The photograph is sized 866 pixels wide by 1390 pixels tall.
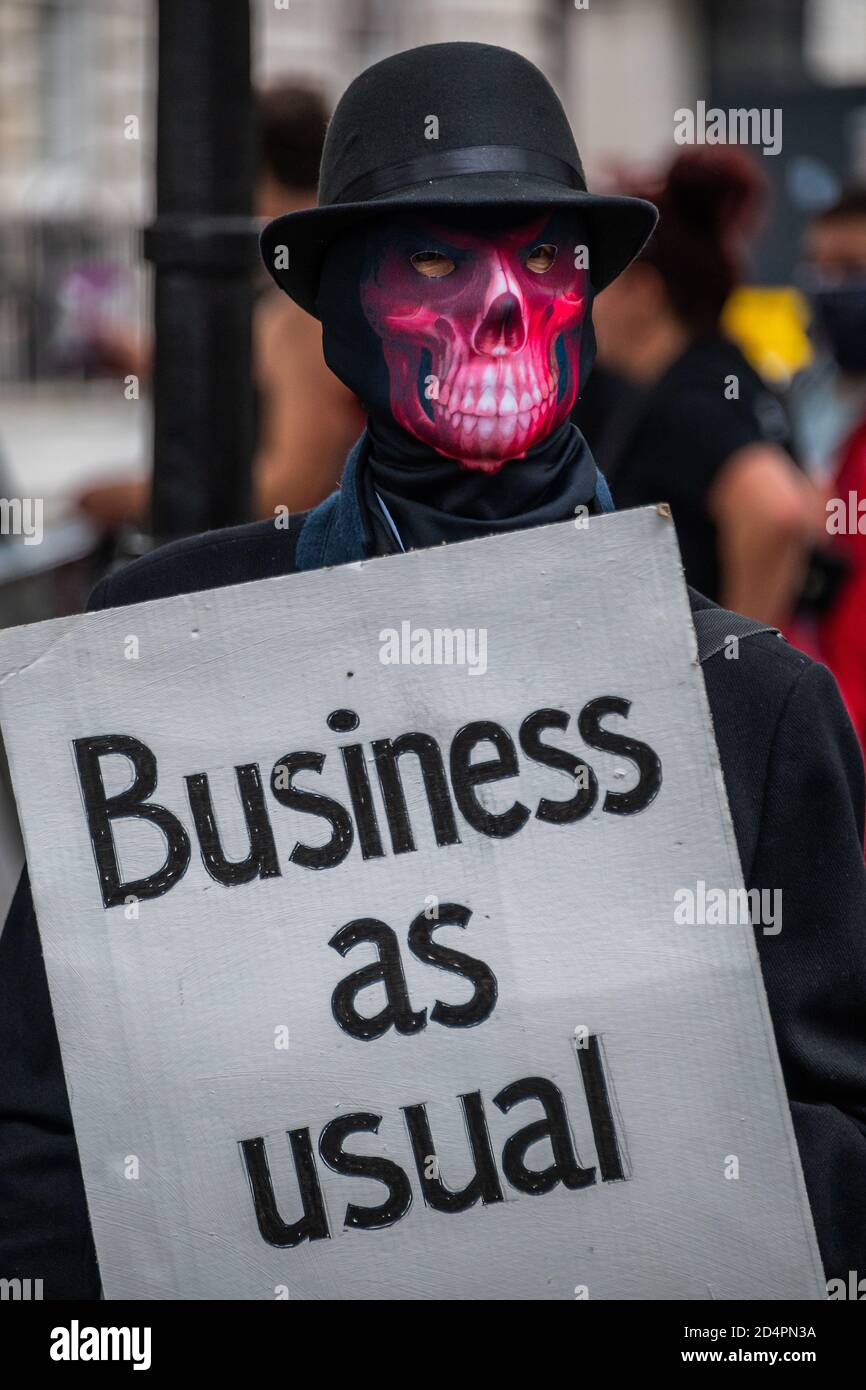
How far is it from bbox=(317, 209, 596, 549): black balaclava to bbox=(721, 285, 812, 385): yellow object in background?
6092 millimetres

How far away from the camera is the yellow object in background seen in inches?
313

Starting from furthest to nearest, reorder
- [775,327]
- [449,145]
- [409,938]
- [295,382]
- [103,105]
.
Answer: [103,105], [775,327], [295,382], [449,145], [409,938]

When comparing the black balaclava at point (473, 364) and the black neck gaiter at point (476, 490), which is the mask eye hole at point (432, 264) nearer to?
the black balaclava at point (473, 364)

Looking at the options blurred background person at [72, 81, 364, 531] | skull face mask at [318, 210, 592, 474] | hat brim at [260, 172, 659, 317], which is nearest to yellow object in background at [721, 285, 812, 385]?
blurred background person at [72, 81, 364, 531]

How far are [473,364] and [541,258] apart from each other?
0.15 meters

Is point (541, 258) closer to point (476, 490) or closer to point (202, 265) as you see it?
point (476, 490)

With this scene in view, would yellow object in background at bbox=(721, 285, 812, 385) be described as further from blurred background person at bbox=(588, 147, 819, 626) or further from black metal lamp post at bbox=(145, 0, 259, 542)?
black metal lamp post at bbox=(145, 0, 259, 542)

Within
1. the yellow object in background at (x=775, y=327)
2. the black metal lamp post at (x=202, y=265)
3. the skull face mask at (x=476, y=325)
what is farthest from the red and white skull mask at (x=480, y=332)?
the yellow object in background at (x=775, y=327)

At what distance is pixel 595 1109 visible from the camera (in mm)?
1727

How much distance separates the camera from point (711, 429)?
4223mm

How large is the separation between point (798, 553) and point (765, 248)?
5.43 m

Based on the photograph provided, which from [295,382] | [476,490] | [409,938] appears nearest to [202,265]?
[295,382]

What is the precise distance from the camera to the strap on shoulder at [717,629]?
6.15ft

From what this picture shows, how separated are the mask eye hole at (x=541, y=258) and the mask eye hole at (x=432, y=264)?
0.28ft
